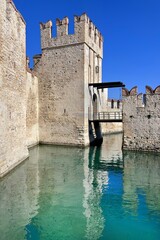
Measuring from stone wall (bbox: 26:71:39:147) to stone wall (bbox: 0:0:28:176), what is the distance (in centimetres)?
350

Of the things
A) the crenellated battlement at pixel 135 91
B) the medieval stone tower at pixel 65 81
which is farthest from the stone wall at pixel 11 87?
the crenellated battlement at pixel 135 91

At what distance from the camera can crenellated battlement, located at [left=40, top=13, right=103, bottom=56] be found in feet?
52.5

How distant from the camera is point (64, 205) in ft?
21.4

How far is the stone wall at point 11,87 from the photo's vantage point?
8.96 meters

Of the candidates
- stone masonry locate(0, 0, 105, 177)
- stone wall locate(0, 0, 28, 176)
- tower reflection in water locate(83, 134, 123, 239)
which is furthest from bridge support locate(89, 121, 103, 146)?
stone wall locate(0, 0, 28, 176)

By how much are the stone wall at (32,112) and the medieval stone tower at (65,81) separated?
382mm

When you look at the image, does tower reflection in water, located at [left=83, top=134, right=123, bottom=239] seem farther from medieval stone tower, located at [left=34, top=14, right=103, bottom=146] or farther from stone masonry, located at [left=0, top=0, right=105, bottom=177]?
stone masonry, located at [left=0, top=0, right=105, bottom=177]

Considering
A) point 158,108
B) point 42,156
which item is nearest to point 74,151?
point 42,156

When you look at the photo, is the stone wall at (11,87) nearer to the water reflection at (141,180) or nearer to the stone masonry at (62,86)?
the stone masonry at (62,86)

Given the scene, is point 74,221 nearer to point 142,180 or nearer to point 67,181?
point 67,181

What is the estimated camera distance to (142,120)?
583 inches

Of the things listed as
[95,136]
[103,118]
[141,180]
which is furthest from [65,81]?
[141,180]

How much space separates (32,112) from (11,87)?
6356 mm

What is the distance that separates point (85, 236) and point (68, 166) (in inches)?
246
